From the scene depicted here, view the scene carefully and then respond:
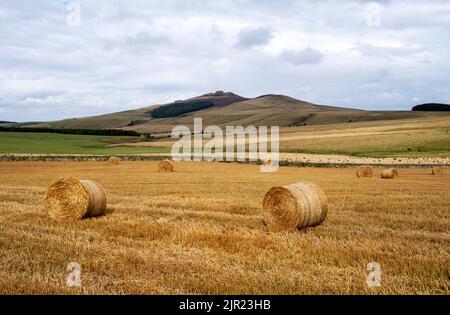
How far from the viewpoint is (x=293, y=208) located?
498 inches

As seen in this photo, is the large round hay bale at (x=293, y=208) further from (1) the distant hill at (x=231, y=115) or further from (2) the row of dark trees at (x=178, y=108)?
(2) the row of dark trees at (x=178, y=108)

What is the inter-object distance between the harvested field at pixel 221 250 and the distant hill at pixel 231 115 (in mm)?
96126

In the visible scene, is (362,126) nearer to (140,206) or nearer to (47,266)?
(140,206)

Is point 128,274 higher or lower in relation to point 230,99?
lower

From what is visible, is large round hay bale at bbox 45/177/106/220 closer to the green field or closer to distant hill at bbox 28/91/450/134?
the green field

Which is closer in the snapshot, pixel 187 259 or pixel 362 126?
pixel 187 259

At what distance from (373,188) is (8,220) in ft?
50.9

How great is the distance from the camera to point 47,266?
8.42 m

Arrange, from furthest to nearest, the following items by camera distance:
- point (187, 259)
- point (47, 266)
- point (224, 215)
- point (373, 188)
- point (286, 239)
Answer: point (373, 188), point (224, 215), point (286, 239), point (187, 259), point (47, 266)

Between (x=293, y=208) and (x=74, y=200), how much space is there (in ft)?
19.7

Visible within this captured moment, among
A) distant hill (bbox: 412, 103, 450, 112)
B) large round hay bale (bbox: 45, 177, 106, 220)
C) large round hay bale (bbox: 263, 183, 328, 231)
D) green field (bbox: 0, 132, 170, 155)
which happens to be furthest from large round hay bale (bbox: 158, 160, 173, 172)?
distant hill (bbox: 412, 103, 450, 112)

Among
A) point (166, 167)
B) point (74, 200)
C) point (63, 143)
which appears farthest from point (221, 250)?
point (63, 143)
